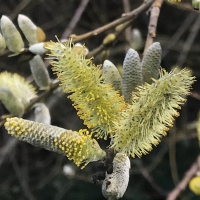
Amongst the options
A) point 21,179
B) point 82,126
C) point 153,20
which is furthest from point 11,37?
point 21,179

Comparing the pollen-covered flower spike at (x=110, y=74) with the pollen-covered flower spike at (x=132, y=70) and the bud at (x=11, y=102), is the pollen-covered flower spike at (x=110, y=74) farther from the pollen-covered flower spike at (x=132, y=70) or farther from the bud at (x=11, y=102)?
the bud at (x=11, y=102)

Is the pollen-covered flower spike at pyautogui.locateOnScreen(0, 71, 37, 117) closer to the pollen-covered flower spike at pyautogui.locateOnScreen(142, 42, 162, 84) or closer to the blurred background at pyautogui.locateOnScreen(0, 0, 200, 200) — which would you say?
the pollen-covered flower spike at pyautogui.locateOnScreen(142, 42, 162, 84)

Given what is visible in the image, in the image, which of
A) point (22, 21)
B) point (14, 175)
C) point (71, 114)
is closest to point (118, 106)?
point (22, 21)

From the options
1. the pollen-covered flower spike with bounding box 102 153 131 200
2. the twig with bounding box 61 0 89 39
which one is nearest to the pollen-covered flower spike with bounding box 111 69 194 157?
the pollen-covered flower spike with bounding box 102 153 131 200

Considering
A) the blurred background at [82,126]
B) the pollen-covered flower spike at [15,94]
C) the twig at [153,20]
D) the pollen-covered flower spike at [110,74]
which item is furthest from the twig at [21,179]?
the pollen-covered flower spike at [110,74]

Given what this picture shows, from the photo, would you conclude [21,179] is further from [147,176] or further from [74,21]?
[74,21]

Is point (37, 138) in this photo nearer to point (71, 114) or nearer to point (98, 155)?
point (98, 155)
